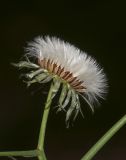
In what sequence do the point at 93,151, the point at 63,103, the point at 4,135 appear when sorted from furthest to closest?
1. the point at 4,135
2. the point at 63,103
3. the point at 93,151

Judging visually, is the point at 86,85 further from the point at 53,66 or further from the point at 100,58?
the point at 100,58

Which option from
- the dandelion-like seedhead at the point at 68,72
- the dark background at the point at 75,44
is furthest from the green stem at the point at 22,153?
the dark background at the point at 75,44

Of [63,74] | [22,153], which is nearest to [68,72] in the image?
[63,74]

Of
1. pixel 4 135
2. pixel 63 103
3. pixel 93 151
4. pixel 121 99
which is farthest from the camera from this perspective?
pixel 121 99

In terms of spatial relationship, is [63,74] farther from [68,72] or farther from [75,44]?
[75,44]

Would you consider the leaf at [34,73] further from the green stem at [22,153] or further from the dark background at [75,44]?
the dark background at [75,44]

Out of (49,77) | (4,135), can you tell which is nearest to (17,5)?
(4,135)

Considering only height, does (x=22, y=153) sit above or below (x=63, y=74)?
below

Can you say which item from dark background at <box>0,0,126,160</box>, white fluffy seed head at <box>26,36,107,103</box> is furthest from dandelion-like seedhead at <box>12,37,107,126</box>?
dark background at <box>0,0,126,160</box>
